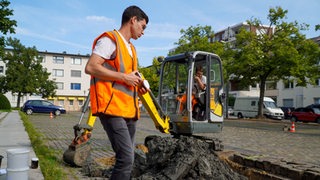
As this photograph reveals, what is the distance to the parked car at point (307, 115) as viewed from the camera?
112 ft

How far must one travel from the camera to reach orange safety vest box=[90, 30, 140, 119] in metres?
3.10

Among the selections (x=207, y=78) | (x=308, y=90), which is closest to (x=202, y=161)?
(x=207, y=78)

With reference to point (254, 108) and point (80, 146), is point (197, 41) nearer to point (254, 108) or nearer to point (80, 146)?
point (254, 108)

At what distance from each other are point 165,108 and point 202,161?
495cm

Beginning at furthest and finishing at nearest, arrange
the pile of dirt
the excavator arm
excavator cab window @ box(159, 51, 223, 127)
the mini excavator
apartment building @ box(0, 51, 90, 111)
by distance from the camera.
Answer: apartment building @ box(0, 51, 90, 111)
excavator cab window @ box(159, 51, 223, 127)
the mini excavator
the excavator arm
the pile of dirt

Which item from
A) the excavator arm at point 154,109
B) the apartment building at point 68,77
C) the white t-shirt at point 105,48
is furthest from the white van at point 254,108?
the apartment building at point 68,77

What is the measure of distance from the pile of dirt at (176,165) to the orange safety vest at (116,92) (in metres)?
1.94

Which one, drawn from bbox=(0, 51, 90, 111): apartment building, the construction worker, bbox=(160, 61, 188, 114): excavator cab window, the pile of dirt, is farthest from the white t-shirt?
bbox=(0, 51, 90, 111): apartment building

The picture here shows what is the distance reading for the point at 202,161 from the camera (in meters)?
5.20

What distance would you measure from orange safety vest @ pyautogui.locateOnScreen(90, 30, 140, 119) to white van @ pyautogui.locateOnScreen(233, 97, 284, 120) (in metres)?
37.5

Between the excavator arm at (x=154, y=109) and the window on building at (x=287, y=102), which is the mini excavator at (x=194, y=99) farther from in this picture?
the window on building at (x=287, y=102)

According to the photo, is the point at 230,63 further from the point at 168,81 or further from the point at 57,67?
the point at 57,67

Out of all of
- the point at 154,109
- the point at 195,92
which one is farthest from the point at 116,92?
the point at 195,92

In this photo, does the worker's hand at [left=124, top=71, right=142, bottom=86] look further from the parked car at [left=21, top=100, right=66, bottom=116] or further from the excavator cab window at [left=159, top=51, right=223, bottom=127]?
the parked car at [left=21, top=100, right=66, bottom=116]
